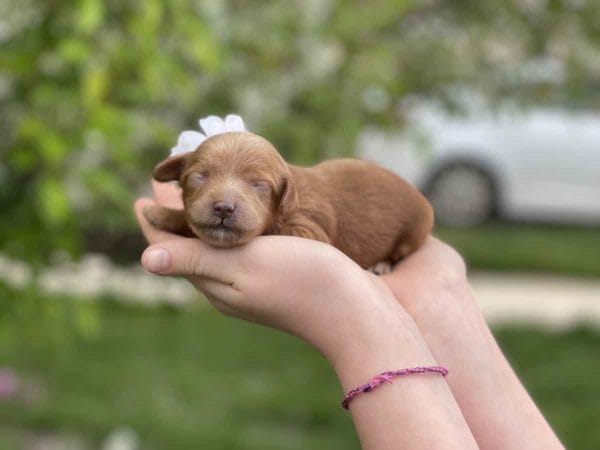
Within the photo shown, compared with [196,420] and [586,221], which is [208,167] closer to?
[196,420]

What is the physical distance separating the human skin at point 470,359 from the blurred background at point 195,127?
1.27 meters

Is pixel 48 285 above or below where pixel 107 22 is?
below

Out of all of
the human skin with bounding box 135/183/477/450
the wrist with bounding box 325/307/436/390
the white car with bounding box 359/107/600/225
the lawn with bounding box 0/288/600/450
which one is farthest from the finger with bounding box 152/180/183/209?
the white car with bounding box 359/107/600/225

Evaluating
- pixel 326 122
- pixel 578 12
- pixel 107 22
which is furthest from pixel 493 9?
pixel 107 22

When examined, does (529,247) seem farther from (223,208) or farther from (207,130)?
(223,208)

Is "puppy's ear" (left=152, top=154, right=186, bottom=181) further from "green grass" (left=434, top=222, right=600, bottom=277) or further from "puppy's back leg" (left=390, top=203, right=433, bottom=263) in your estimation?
"green grass" (left=434, top=222, right=600, bottom=277)

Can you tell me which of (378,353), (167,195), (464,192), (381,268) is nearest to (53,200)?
(167,195)

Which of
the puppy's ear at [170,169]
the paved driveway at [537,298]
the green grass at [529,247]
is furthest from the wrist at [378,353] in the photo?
the green grass at [529,247]

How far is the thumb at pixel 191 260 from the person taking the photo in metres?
2.15

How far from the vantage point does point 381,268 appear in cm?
254

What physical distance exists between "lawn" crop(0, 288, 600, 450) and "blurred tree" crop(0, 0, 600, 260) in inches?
33.7

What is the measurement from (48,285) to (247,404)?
2135 millimetres

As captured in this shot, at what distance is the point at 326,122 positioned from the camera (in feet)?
17.1

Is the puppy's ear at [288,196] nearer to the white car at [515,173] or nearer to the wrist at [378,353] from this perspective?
the wrist at [378,353]
